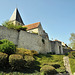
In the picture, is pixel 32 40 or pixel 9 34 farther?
pixel 32 40

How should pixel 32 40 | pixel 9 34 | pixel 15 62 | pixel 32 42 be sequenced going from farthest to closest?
pixel 32 40
pixel 32 42
pixel 9 34
pixel 15 62

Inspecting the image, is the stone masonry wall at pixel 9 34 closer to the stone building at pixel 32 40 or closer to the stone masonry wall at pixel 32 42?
the stone building at pixel 32 40

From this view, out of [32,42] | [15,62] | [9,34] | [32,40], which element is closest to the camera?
[15,62]

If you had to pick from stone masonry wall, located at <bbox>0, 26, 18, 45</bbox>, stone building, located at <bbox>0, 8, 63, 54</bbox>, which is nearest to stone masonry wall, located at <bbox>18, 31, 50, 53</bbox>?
stone building, located at <bbox>0, 8, 63, 54</bbox>

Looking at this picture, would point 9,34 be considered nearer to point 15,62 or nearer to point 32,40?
point 32,40

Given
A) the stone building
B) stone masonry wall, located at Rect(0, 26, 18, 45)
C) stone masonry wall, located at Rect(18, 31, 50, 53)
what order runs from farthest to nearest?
stone masonry wall, located at Rect(18, 31, 50, 53) < the stone building < stone masonry wall, located at Rect(0, 26, 18, 45)

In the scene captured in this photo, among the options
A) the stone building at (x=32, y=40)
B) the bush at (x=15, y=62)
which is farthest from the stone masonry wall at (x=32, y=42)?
the bush at (x=15, y=62)

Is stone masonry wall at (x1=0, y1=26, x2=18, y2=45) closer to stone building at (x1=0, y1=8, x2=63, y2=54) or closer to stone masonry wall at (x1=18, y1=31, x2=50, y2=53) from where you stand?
stone building at (x1=0, y1=8, x2=63, y2=54)

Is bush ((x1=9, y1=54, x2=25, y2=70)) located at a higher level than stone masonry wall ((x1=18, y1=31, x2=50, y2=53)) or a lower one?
lower

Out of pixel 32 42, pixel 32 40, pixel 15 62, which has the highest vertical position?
pixel 32 40

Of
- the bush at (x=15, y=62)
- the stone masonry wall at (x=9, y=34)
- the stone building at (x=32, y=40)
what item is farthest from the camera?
the stone building at (x=32, y=40)

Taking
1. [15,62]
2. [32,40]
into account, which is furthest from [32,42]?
[15,62]

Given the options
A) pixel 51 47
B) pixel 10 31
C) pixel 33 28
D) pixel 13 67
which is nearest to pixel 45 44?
pixel 51 47

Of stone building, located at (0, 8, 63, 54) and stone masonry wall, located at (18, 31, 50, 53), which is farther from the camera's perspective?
stone masonry wall, located at (18, 31, 50, 53)
